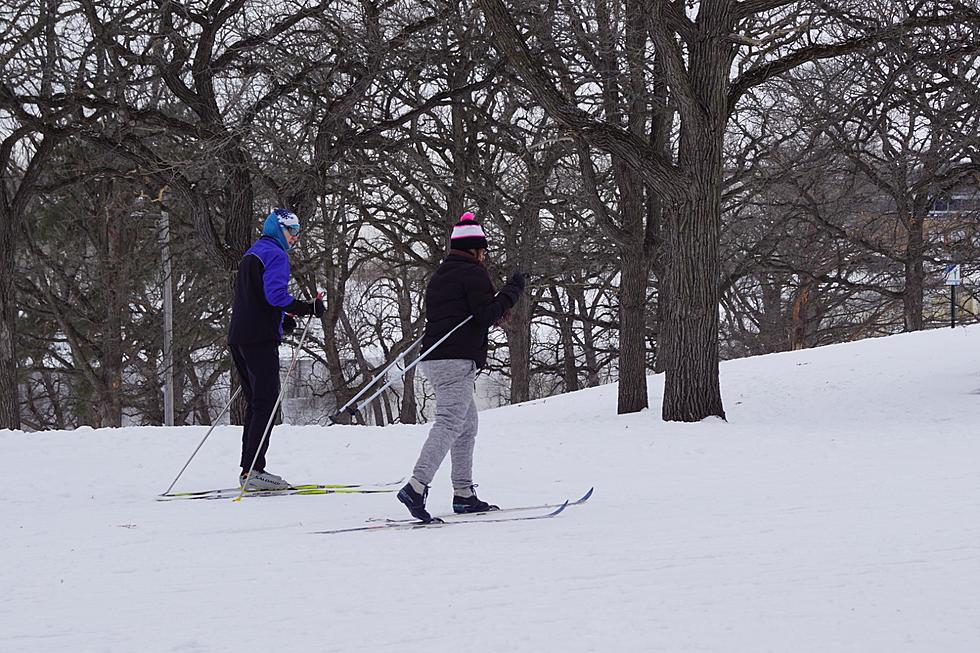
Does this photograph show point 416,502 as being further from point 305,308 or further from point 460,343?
point 305,308

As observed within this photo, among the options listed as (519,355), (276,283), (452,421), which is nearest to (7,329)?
(276,283)

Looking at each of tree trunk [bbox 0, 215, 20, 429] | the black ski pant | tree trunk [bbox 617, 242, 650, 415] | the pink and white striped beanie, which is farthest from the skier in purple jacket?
tree trunk [bbox 0, 215, 20, 429]

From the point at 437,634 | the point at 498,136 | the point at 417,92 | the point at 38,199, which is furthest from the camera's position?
the point at 38,199

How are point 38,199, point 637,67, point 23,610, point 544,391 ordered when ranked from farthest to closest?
point 544,391 < point 38,199 < point 637,67 < point 23,610

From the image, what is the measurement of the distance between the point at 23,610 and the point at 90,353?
22302 millimetres

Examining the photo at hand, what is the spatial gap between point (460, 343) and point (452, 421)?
466 millimetres

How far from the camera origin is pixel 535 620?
12.8 ft

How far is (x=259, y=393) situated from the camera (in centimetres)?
758

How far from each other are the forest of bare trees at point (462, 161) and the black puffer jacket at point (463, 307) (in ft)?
17.9

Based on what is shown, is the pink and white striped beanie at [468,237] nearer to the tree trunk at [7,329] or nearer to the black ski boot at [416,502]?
the black ski boot at [416,502]

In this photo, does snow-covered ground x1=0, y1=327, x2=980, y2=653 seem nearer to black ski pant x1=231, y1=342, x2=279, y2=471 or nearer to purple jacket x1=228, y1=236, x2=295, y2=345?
black ski pant x1=231, y1=342, x2=279, y2=471

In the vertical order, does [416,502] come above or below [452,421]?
below

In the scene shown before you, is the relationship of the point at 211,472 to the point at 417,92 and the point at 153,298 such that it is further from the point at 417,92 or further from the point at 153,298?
the point at 153,298

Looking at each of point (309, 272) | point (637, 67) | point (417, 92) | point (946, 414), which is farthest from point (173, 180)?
point (946, 414)
